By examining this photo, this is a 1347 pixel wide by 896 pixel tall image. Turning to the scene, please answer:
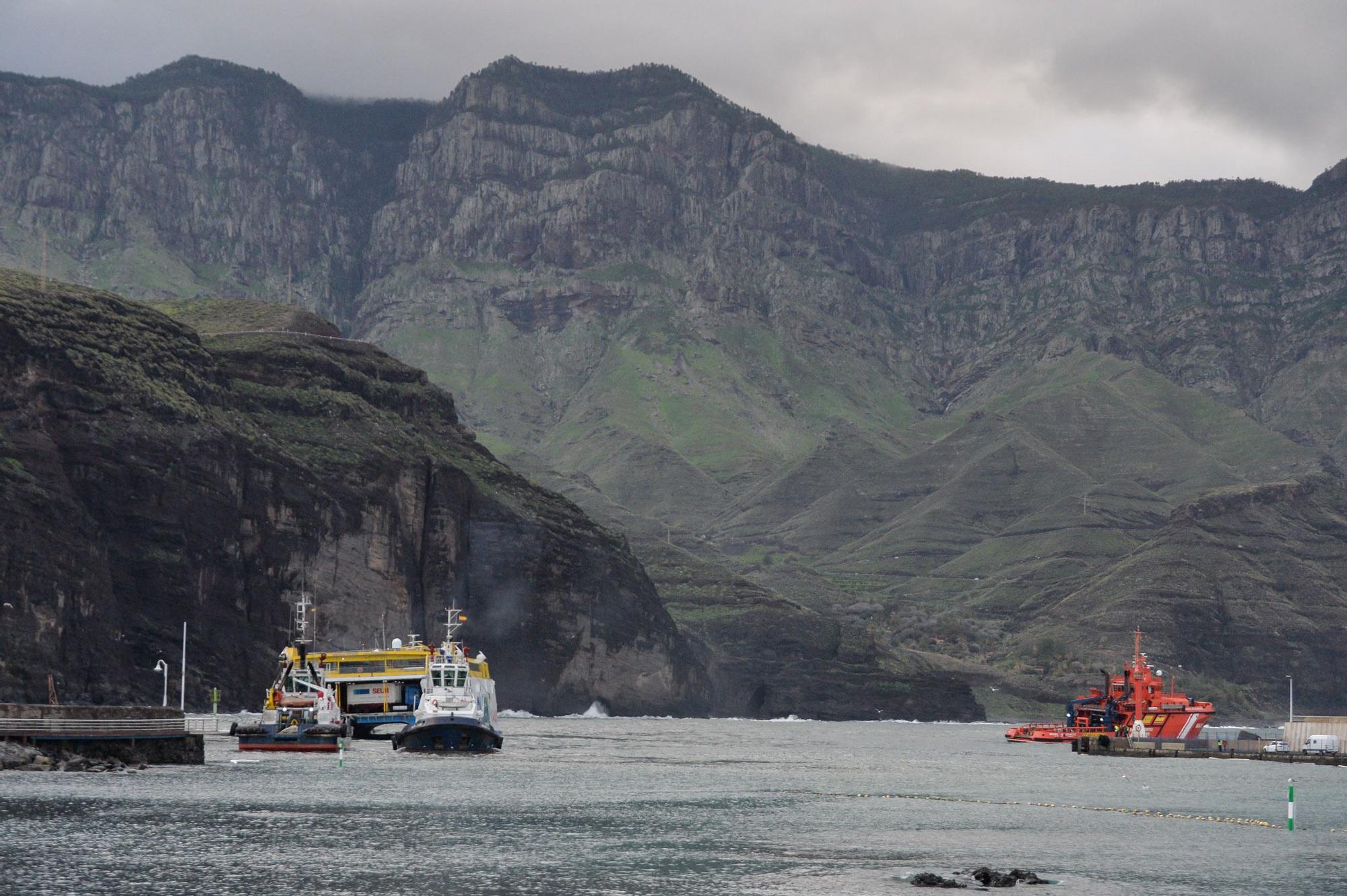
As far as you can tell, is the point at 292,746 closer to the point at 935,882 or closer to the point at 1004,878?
the point at 935,882

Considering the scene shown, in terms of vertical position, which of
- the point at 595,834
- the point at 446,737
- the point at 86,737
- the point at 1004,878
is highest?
the point at 86,737

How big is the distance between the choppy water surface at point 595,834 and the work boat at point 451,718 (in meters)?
11.2

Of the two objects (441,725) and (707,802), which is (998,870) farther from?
(441,725)

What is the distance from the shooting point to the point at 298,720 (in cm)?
17300

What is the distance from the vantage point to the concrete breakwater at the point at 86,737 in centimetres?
11944

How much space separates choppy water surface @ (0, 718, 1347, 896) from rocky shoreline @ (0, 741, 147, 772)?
6.82 ft

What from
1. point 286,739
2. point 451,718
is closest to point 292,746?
point 286,739

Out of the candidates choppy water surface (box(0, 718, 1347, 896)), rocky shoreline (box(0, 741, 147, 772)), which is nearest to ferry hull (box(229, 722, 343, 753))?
choppy water surface (box(0, 718, 1347, 896))

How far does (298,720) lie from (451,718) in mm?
15972

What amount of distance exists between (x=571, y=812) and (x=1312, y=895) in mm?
48158

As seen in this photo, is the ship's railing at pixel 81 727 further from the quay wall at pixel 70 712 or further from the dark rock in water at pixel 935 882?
the dark rock in water at pixel 935 882

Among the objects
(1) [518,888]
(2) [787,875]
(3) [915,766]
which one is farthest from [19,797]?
(3) [915,766]

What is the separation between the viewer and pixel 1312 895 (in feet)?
267

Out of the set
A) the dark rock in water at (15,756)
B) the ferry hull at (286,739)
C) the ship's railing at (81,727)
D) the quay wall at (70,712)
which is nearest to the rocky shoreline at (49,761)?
the dark rock in water at (15,756)
